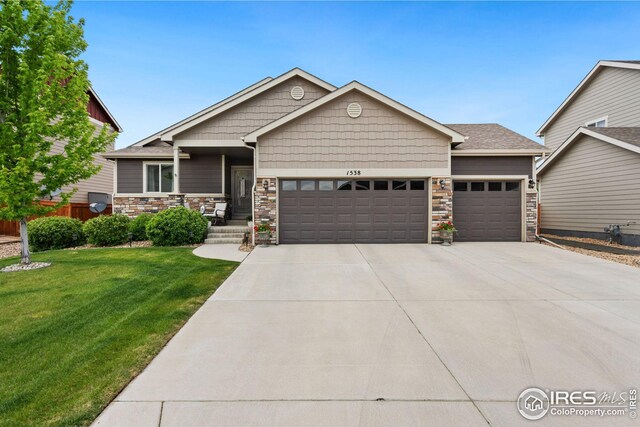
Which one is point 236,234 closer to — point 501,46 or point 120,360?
point 120,360

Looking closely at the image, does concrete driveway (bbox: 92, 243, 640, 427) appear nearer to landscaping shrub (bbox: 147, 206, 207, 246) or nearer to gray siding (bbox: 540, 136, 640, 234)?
landscaping shrub (bbox: 147, 206, 207, 246)

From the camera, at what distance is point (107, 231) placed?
1077 cm

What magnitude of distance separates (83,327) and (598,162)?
16966 mm

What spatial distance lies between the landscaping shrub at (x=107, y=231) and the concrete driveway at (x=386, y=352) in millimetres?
7374

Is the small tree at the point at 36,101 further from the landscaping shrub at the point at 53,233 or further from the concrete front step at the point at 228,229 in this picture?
the concrete front step at the point at 228,229

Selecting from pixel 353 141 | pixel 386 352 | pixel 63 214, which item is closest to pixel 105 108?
pixel 63 214

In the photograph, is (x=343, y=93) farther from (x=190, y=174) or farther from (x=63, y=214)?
(x=63, y=214)

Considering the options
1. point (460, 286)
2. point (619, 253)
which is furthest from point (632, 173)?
point (460, 286)

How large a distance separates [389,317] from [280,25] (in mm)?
17004

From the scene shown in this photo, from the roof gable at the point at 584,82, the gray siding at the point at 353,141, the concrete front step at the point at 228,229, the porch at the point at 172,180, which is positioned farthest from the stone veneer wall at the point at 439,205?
the roof gable at the point at 584,82

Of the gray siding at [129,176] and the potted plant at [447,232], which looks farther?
the gray siding at [129,176]

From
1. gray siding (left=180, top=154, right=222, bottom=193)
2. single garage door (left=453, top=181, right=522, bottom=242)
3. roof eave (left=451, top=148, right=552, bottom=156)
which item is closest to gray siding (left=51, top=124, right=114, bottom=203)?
gray siding (left=180, top=154, right=222, bottom=193)

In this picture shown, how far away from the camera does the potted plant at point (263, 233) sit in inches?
419

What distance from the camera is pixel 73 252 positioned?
9367 mm
